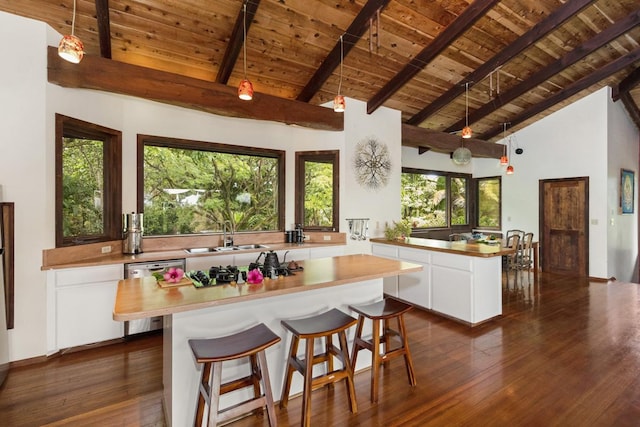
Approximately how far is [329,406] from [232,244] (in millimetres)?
2680

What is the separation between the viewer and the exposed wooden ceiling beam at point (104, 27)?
8.97 feet

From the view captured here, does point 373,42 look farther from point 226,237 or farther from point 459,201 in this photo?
point 459,201

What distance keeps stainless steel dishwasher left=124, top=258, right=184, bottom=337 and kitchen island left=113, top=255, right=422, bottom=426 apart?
119cm

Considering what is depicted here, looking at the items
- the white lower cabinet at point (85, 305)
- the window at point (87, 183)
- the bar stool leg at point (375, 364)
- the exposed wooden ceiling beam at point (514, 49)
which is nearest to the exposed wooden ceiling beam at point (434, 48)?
the exposed wooden ceiling beam at point (514, 49)

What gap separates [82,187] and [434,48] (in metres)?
4.38

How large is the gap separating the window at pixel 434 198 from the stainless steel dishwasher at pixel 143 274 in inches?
191

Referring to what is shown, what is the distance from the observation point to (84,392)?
2.29 meters

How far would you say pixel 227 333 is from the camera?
75.9 inches

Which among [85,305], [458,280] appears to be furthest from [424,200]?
[85,305]

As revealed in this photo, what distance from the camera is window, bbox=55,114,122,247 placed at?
2.93 metres

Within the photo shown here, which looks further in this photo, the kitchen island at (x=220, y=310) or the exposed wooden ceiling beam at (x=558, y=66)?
the exposed wooden ceiling beam at (x=558, y=66)

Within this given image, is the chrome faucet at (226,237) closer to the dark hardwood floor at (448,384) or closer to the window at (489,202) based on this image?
the dark hardwood floor at (448,384)

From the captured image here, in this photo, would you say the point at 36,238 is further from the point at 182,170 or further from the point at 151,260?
the point at 182,170

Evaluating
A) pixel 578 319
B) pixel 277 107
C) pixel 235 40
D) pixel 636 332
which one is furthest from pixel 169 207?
pixel 636 332
